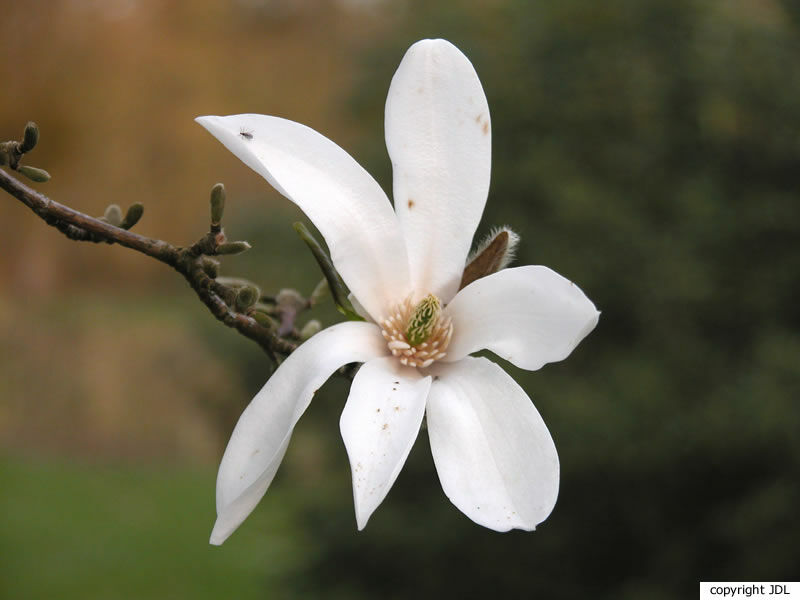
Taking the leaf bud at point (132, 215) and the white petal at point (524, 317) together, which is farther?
the leaf bud at point (132, 215)

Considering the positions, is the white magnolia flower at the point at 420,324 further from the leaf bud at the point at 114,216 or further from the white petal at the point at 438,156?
the leaf bud at the point at 114,216

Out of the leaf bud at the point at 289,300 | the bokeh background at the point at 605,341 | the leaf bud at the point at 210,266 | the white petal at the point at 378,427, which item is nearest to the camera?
the white petal at the point at 378,427

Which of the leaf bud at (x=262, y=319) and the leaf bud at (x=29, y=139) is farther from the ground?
the leaf bud at (x=29, y=139)

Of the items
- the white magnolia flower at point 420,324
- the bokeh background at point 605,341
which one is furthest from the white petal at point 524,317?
the bokeh background at point 605,341

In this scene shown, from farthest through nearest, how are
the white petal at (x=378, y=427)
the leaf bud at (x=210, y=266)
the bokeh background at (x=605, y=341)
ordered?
1. the bokeh background at (x=605, y=341)
2. the leaf bud at (x=210, y=266)
3. the white petal at (x=378, y=427)

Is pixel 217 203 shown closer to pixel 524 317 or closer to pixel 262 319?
pixel 262 319

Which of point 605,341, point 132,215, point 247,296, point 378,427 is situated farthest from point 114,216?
point 605,341

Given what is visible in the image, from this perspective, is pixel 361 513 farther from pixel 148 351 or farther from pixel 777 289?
pixel 148 351
